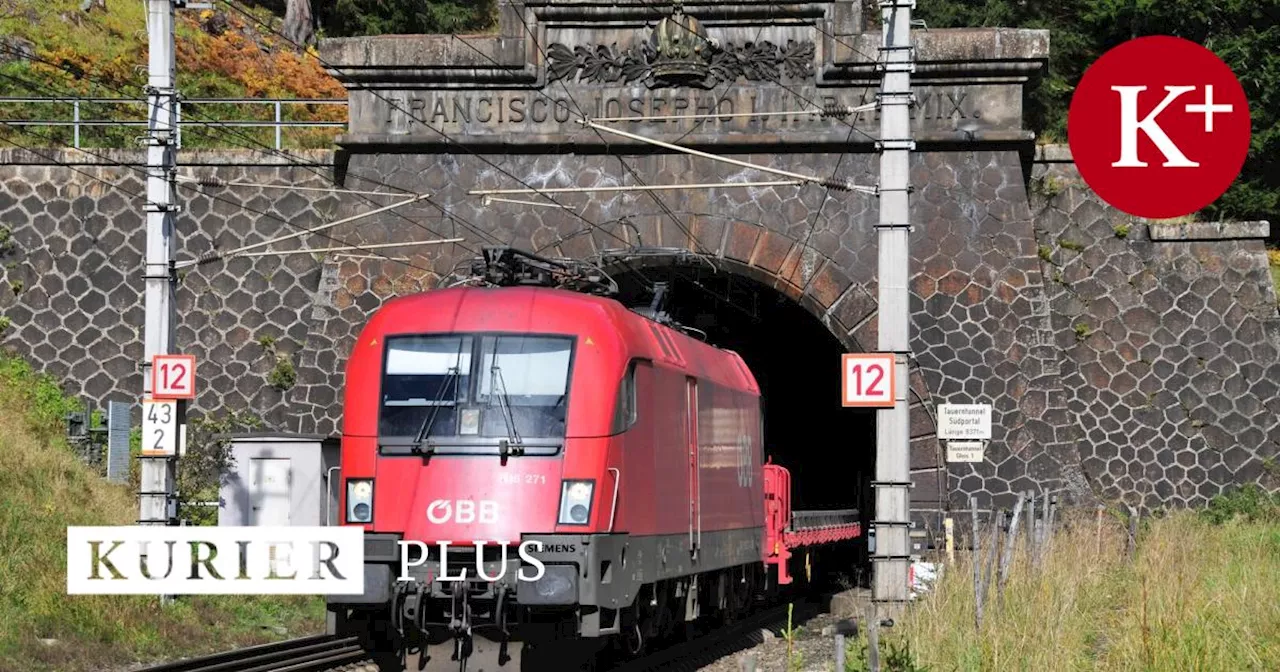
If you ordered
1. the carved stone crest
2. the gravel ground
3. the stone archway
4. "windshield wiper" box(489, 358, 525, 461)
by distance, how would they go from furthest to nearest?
the stone archway
the carved stone crest
the gravel ground
"windshield wiper" box(489, 358, 525, 461)

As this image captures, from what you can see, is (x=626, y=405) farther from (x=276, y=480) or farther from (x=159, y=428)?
(x=276, y=480)

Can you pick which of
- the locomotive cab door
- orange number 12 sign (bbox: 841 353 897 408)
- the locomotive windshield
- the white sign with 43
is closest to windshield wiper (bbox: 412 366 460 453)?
the locomotive windshield

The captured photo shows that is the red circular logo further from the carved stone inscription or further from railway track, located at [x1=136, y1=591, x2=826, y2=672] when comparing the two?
railway track, located at [x1=136, y1=591, x2=826, y2=672]

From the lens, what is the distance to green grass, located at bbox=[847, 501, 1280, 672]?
11641 millimetres

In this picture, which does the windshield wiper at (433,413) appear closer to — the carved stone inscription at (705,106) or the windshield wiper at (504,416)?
the windshield wiper at (504,416)

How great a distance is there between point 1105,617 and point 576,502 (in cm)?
470

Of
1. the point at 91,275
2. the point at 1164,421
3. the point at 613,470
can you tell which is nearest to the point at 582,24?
the point at 91,275

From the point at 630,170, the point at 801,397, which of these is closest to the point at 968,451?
the point at 630,170

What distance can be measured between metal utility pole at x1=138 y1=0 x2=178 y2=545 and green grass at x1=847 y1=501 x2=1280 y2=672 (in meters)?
8.94

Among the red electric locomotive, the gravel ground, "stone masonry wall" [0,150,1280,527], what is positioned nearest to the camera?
the red electric locomotive

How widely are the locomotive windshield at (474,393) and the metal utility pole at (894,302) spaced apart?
4395 millimetres

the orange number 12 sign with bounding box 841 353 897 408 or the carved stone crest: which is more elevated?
the carved stone crest

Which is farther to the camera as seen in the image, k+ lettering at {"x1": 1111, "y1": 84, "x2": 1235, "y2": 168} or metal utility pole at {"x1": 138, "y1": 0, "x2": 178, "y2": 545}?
k+ lettering at {"x1": 1111, "y1": 84, "x2": 1235, "y2": 168}

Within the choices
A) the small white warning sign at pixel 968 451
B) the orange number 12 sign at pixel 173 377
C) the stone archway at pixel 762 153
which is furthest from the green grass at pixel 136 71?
the small white warning sign at pixel 968 451
